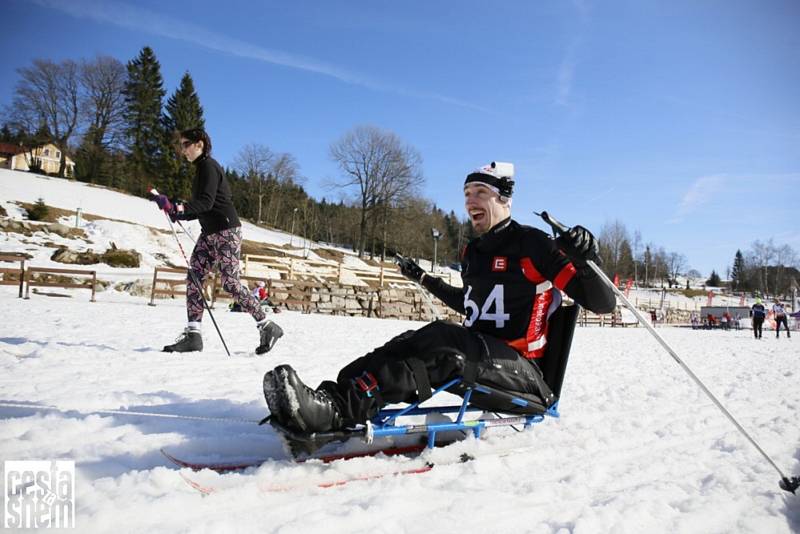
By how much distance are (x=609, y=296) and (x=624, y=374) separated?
12.8 feet

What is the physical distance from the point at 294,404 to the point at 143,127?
57136 mm

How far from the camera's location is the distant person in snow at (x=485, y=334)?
6.33 ft

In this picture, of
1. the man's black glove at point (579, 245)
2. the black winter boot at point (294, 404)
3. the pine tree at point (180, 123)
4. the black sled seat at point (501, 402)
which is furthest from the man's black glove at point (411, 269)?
the pine tree at point (180, 123)

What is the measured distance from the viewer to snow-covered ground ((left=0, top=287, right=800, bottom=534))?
164cm

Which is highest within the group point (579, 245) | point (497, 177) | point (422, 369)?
point (497, 177)

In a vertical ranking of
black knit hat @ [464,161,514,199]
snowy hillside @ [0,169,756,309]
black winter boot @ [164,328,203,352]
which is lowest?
black winter boot @ [164,328,203,352]

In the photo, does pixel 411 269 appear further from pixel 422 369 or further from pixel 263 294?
pixel 263 294

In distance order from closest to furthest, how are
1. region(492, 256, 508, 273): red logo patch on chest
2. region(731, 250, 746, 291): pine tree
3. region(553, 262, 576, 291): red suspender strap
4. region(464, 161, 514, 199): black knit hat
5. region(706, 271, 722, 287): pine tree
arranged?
region(553, 262, 576, 291): red suspender strap < region(492, 256, 508, 273): red logo patch on chest < region(464, 161, 514, 199): black knit hat < region(731, 250, 746, 291): pine tree < region(706, 271, 722, 287): pine tree

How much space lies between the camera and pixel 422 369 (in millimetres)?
2029

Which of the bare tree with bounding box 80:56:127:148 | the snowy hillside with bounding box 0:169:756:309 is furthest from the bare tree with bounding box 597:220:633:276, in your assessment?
the bare tree with bounding box 80:56:127:148

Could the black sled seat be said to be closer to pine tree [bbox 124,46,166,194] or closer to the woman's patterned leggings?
the woman's patterned leggings

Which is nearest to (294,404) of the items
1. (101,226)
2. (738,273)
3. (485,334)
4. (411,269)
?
(485,334)

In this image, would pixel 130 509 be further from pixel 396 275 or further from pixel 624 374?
pixel 396 275

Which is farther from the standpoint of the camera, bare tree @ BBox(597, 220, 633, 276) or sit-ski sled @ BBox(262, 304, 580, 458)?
bare tree @ BBox(597, 220, 633, 276)
